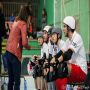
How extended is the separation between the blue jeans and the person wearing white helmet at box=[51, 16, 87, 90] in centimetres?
118

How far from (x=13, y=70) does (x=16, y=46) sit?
1.45 feet

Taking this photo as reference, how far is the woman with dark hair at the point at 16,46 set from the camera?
786 cm

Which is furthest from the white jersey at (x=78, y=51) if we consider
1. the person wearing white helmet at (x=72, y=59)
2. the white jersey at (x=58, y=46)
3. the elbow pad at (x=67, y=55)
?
the white jersey at (x=58, y=46)

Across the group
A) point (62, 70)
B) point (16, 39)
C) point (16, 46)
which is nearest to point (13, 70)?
point (16, 46)

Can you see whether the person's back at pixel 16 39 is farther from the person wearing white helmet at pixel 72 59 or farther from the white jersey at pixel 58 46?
the person wearing white helmet at pixel 72 59

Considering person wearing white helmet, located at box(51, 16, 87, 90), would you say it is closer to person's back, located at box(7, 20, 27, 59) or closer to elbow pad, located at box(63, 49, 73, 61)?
elbow pad, located at box(63, 49, 73, 61)

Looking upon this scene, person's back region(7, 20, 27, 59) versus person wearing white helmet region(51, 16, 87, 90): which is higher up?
person's back region(7, 20, 27, 59)

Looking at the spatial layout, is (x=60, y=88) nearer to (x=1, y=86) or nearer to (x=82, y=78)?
(x=82, y=78)

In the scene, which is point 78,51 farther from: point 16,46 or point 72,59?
point 16,46

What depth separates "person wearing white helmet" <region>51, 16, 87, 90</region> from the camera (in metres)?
6.31

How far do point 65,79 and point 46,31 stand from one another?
2440mm

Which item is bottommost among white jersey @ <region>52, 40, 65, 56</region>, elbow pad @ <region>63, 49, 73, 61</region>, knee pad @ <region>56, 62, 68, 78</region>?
knee pad @ <region>56, 62, 68, 78</region>

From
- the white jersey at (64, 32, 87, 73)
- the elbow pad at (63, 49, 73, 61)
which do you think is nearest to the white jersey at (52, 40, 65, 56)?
the white jersey at (64, 32, 87, 73)

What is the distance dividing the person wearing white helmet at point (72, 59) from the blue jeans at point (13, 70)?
46.6 inches
